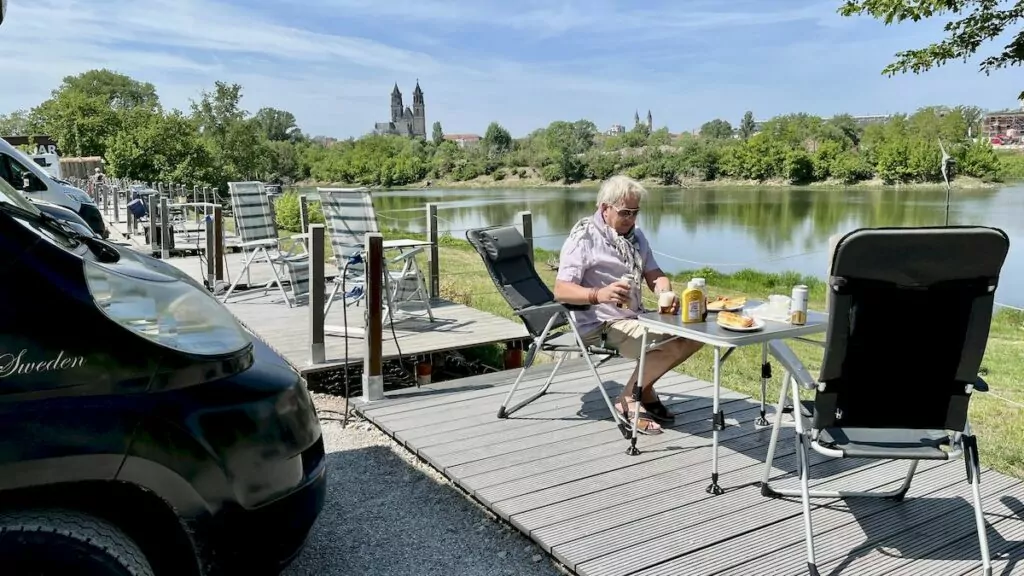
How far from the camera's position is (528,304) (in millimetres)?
4016

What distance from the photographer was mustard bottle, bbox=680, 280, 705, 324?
309 cm

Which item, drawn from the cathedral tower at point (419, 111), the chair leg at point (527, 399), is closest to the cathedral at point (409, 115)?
the cathedral tower at point (419, 111)

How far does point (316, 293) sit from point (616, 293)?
2.02 metres

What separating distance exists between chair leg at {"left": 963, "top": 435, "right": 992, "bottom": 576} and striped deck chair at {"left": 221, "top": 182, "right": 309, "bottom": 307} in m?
5.44

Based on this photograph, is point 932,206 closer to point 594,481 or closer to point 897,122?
point 594,481

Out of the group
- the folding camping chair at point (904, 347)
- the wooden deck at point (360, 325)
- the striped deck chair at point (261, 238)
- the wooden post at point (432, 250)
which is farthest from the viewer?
the striped deck chair at point (261, 238)

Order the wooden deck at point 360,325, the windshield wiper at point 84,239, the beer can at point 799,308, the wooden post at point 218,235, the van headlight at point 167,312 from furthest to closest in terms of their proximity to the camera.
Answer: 1. the wooden post at point 218,235
2. the wooden deck at point 360,325
3. the beer can at point 799,308
4. the windshield wiper at point 84,239
5. the van headlight at point 167,312

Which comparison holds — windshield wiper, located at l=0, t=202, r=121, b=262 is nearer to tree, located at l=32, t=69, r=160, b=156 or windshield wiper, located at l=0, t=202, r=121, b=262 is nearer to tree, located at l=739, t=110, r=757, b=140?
tree, located at l=32, t=69, r=160, b=156

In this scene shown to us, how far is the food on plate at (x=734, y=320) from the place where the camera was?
9.55 feet

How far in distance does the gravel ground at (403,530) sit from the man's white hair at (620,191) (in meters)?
1.56

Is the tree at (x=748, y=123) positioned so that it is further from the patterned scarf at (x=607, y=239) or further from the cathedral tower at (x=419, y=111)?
the patterned scarf at (x=607, y=239)

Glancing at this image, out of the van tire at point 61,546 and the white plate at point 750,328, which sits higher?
the white plate at point 750,328

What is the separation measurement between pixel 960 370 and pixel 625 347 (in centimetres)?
156

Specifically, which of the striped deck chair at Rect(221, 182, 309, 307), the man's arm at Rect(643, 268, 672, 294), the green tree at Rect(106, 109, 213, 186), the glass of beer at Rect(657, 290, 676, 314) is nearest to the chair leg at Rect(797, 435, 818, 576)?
the glass of beer at Rect(657, 290, 676, 314)
